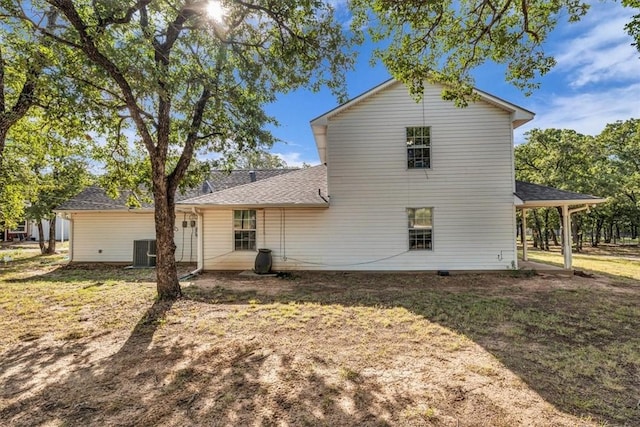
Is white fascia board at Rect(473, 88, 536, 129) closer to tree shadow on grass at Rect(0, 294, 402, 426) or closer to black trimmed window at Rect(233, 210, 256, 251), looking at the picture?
black trimmed window at Rect(233, 210, 256, 251)

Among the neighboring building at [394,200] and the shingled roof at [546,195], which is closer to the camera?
the shingled roof at [546,195]

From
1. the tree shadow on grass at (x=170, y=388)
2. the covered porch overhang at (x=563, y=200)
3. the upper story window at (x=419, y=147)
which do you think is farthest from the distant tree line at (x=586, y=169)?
the tree shadow on grass at (x=170, y=388)

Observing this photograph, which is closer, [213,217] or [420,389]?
[420,389]

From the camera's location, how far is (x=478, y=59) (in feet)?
25.1

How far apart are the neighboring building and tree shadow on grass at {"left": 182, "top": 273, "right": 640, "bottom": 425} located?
2.92ft

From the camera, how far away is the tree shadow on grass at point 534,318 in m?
3.35

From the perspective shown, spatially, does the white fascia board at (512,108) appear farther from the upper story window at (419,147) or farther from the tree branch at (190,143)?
the tree branch at (190,143)

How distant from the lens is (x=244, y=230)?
37.3 ft

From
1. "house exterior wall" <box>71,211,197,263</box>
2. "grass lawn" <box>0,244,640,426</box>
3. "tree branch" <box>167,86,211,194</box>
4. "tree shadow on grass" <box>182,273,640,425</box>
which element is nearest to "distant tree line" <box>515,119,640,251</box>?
"tree shadow on grass" <box>182,273,640,425</box>

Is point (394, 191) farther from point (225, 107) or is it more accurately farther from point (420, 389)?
point (420, 389)

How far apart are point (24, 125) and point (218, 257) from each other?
23.7 feet

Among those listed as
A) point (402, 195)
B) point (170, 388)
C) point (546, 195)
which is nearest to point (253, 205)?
point (402, 195)

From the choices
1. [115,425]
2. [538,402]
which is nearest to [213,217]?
[115,425]

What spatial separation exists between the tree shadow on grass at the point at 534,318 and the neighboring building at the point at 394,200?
2.92 feet
